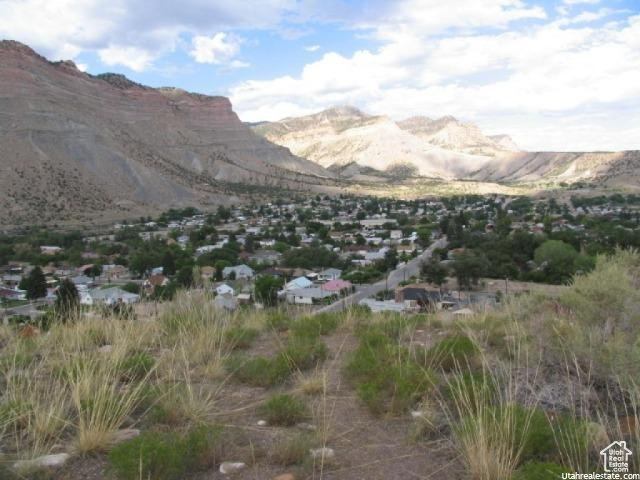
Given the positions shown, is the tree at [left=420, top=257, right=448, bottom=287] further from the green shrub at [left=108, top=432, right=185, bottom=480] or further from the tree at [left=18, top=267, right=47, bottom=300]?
the green shrub at [left=108, top=432, right=185, bottom=480]

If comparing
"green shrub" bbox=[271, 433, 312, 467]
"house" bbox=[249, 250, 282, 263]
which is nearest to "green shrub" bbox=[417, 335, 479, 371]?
"green shrub" bbox=[271, 433, 312, 467]

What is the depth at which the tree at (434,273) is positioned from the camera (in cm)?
3775

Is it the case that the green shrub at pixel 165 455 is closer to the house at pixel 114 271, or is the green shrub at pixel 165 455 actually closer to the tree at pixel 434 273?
the tree at pixel 434 273

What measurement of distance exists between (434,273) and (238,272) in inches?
564

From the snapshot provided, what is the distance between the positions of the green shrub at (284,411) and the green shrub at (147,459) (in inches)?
35.9

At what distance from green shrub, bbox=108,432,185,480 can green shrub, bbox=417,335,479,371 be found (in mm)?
2621

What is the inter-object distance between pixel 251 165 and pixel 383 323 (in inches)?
5345

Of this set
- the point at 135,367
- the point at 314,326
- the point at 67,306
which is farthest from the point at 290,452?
the point at 67,306

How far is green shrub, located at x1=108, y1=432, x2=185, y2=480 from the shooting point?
10.8 feet

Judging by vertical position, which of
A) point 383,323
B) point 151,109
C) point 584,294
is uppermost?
point 151,109

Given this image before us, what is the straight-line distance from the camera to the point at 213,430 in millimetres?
3852

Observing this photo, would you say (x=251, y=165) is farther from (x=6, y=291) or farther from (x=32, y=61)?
(x=6, y=291)

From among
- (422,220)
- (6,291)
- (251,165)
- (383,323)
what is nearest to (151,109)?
(251,165)

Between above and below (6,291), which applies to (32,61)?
above
